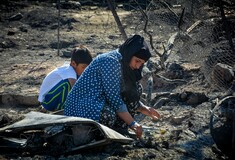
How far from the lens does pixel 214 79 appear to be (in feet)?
20.5

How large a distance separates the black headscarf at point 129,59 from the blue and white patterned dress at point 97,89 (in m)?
0.09

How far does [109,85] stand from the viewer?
3.86m

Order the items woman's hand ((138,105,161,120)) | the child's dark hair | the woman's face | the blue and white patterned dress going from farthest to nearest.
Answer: the child's dark hair < woman's hand ((138,105,161,120)) < the woman's face < the blue and white patterned dress

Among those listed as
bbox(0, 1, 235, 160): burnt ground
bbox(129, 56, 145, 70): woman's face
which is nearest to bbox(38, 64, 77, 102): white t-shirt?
bbox(0, 1, 235, 160): burnt ground

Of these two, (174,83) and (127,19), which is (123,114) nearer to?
(174,83)

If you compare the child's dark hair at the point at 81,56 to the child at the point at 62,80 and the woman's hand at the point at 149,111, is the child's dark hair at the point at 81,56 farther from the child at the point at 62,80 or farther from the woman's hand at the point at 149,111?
the woman's hand at the point at 149,111

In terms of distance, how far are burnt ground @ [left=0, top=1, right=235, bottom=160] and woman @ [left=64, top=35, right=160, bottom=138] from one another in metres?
0.40

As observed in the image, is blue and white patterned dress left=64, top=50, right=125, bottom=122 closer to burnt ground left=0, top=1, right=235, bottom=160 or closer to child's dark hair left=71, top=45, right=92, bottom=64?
burnt ground left=0, top=1, right=235, bottom=160

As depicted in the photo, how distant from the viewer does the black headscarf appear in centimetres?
391

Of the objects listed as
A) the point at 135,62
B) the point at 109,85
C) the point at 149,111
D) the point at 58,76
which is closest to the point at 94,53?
the point at 58,76

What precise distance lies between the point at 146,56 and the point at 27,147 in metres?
1.54

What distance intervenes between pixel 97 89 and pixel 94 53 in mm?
5644

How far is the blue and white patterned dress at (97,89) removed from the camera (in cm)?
384

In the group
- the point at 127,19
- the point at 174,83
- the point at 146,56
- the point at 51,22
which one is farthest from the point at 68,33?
the point at 146,56
